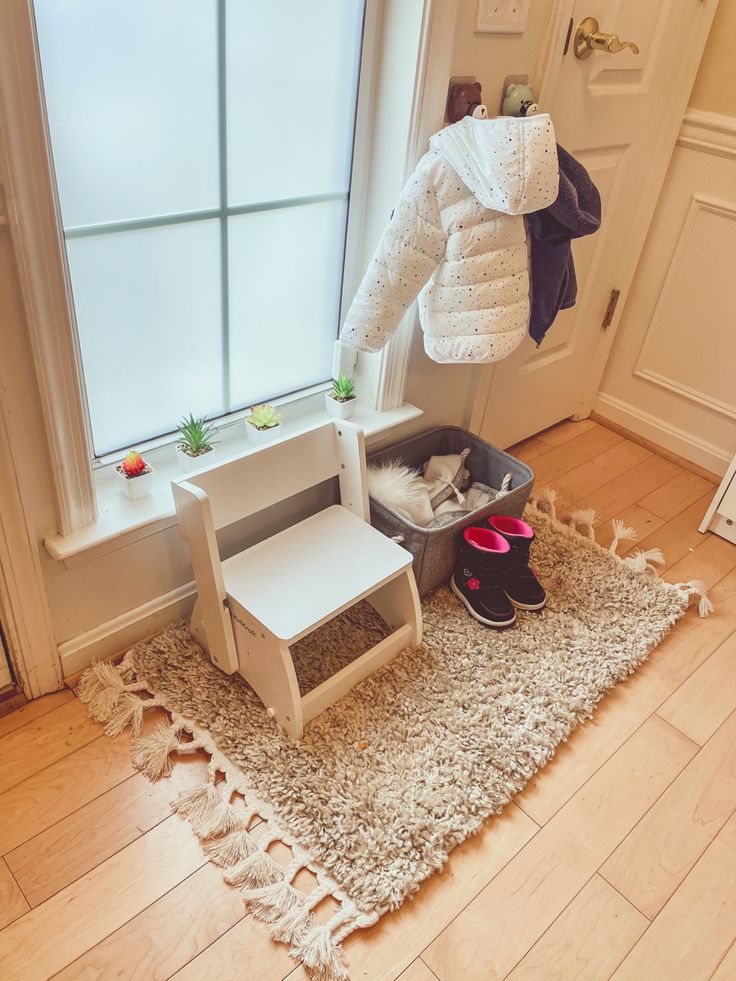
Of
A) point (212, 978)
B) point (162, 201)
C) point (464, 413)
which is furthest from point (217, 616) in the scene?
point (464, 413)

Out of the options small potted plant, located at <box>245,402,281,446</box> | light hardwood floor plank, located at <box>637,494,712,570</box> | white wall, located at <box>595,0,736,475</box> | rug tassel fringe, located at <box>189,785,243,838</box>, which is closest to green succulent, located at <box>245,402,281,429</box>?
small potted plant, located at <box>245,402,281,446</box>

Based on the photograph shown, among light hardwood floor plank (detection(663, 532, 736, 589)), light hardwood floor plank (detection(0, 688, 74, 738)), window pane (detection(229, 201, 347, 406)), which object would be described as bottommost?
light hardwood floor plank (detection(0, 688, 74, 738))

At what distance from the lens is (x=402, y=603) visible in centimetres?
157

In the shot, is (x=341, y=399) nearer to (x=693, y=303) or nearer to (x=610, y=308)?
(x=610, y=308)

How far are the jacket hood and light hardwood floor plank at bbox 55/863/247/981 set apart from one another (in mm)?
1252

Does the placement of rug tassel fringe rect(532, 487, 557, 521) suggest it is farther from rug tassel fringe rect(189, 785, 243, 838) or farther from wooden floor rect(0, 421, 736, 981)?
rug tassel fringe rect(189, 785, 243, 838)

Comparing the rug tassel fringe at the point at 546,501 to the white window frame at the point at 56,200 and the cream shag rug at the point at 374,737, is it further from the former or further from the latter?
the white window frame at the point at 56,200

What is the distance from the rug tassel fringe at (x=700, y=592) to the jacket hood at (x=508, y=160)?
99cm

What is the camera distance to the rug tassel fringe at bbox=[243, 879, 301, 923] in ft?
3.79

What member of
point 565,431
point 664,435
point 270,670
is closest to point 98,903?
point 270,670

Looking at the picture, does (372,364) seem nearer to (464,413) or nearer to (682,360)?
(464,413)

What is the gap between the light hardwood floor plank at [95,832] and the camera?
118 centimetres

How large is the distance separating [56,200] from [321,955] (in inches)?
45.4

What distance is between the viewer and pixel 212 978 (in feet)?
3.55
